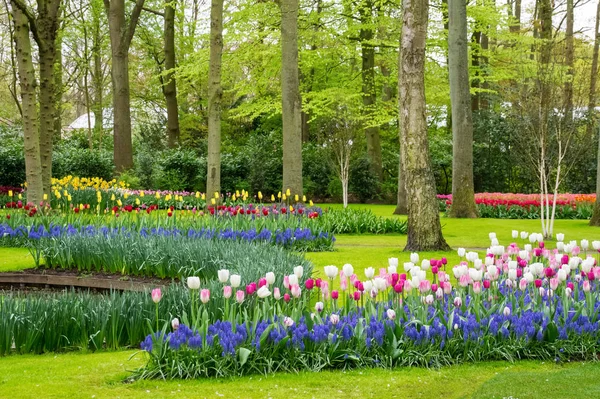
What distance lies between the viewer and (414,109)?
1051 centimetres

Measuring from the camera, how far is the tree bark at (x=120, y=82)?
76.8 ft

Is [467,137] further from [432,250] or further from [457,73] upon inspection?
[432,250]

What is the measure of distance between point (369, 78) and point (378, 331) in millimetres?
20024

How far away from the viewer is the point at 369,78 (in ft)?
79.0

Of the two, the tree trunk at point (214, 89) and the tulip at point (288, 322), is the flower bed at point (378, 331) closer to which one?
the tulip at point (288, 322)

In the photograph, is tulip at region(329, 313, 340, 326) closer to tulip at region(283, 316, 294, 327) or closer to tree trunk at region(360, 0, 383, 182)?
tulip at region(283, 316, 294, 327)

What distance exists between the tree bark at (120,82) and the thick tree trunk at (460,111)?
1104cm

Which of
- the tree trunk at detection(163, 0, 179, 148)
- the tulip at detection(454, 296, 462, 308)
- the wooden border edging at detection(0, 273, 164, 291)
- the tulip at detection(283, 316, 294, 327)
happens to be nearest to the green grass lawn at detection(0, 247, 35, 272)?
the wooden border edging at detection(0, 273, 164, 291)

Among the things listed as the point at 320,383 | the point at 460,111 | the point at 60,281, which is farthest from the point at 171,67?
the point at 320,383

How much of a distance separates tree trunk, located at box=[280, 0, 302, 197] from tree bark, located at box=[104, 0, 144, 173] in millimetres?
9343

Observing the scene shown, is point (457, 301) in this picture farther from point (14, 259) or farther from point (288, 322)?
point (14, 259)

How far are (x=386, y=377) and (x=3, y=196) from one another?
51.4 ft

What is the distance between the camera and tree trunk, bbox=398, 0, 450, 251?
10484mm

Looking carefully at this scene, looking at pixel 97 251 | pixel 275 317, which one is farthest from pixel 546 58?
pixel 275 317
